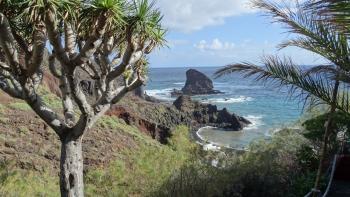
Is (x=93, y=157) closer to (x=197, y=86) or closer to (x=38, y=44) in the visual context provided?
(x=38, y=44)

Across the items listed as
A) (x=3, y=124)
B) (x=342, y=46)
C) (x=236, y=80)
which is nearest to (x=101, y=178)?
(x=342, y=46)

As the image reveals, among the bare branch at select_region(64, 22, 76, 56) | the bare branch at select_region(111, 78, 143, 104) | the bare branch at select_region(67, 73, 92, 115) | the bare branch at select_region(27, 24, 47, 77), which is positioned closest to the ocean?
the bare branch at select_region(111, 78, 143, 104)

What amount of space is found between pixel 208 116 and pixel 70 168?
121 ft

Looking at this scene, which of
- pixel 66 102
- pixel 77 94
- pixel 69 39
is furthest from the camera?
pixel 66 102

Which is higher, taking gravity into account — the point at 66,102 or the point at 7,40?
the point at 7,40

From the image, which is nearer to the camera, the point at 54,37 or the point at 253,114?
the point at 54,37

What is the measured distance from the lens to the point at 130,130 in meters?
23.6

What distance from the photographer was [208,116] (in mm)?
44469

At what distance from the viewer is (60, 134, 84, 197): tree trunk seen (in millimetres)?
7715

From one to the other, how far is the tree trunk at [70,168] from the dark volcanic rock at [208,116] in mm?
34359

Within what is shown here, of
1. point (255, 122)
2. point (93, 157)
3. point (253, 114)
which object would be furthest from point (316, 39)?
point (253, 114)

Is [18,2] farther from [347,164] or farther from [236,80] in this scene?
[236,80]

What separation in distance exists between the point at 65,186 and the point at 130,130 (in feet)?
52.0

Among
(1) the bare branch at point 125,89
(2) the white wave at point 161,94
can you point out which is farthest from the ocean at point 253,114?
(1) the bare branch at point 125,89
